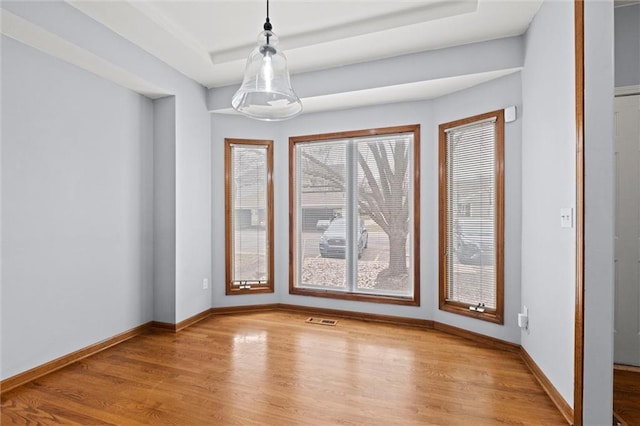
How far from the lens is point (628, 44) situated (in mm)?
2506

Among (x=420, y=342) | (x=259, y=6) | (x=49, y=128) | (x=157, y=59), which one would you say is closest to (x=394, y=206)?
(x=420, y=342)

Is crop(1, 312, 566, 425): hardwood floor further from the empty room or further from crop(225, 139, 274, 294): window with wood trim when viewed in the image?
crop(225, 139, 274, 294): window with wood trim

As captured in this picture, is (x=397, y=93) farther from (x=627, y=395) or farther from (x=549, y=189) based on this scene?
(x=627, y=395)

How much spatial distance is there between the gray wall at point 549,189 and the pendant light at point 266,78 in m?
1.71

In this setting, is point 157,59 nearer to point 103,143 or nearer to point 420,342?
point 103,143

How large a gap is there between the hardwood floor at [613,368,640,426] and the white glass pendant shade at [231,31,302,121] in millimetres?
2859

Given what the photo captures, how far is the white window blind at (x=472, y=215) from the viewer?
10.0 feet

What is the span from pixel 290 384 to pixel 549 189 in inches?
91.3

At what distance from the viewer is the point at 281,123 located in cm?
415

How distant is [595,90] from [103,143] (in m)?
3.77

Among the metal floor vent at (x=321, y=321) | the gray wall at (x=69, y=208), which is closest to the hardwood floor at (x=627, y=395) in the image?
the metal floor vent at (x=321, y=321)

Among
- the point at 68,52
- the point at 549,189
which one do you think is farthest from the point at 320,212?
the point at 68,52

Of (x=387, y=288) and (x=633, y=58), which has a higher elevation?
(x=633, y=58)

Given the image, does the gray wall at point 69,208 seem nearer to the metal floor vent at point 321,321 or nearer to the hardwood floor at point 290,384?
the hardwood floor at point 290,384
